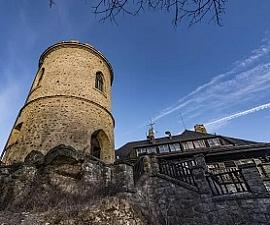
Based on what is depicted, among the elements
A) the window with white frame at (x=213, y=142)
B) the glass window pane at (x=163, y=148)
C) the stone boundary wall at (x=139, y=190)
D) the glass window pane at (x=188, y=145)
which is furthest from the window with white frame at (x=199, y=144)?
the stone boundary wall at (x=139, y=190)

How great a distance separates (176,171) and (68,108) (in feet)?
18.1

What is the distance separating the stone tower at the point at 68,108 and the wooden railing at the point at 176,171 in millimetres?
3069

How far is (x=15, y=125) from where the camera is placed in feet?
36.3

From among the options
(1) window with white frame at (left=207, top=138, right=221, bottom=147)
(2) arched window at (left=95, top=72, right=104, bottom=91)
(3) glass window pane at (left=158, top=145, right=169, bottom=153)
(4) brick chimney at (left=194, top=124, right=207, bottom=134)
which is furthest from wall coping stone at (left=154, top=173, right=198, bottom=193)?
(4) brick chimney at (left=194, top=124, right=207, bottom=134)

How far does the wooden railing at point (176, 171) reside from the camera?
28.4 ft

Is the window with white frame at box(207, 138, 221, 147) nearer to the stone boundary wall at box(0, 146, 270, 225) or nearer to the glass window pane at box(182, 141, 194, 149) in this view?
the glass window pane at box(182, 141, 194, 149)

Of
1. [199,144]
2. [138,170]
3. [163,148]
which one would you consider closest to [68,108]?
[138,170]

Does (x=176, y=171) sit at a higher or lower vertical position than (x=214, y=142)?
lower

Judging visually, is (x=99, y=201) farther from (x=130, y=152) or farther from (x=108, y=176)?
(x=130, y=152)

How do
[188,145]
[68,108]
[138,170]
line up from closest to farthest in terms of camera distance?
[138,170], [68,108], [188,145]

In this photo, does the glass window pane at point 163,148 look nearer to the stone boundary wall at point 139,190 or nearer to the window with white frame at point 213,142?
the window with white frame at point 213,142

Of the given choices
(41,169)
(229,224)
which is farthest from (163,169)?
(41,169)

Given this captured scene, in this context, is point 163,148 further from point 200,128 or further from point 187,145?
point 200,128

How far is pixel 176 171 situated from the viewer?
894cm
